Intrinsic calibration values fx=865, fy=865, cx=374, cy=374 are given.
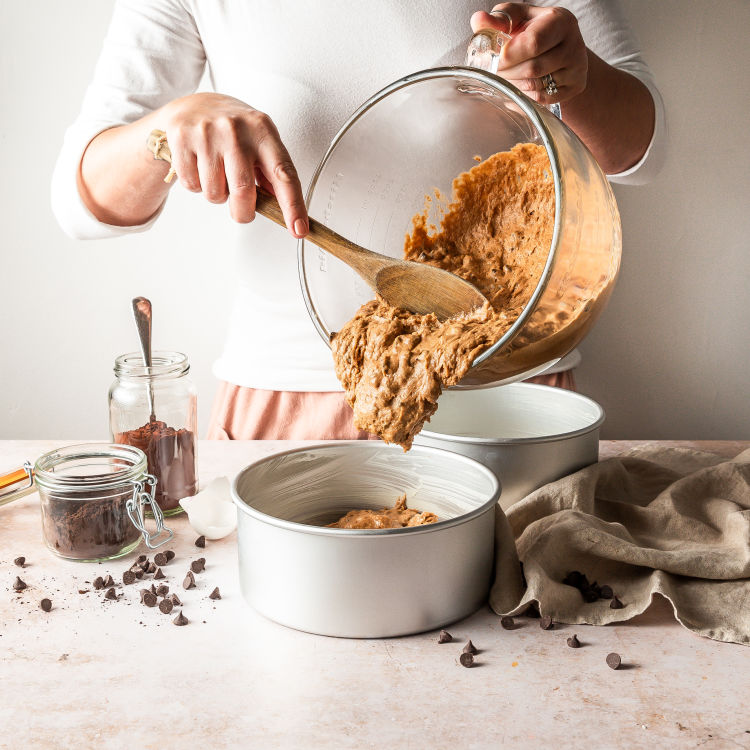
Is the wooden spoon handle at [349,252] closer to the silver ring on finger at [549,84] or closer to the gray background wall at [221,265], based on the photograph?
the silver ring on finger at [549,84]

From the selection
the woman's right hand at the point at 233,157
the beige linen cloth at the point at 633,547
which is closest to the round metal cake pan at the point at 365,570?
the beige linen cloth at the point at 633,547

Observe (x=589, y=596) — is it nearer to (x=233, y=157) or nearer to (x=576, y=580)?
(x=576, y=580)

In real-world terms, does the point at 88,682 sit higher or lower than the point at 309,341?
lower

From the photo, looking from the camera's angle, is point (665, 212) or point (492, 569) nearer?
point (492, 569)

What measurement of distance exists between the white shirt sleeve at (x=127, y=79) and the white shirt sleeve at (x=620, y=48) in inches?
21.5

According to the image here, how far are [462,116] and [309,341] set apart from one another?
54cm

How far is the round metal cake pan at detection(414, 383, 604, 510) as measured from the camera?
3.27 ft

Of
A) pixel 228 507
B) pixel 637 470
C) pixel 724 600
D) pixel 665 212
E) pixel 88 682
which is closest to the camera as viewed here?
pixel 88 682

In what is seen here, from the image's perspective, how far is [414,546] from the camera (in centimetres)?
76

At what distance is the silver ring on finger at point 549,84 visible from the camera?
970mm

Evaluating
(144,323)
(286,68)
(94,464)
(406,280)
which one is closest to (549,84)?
(406,280)

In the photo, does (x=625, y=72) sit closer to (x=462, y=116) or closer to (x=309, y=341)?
(x=462, y=116)

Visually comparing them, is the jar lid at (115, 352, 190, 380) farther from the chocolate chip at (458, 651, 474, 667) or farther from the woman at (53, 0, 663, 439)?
the chocolate chip at (458, 651, 474, 667)

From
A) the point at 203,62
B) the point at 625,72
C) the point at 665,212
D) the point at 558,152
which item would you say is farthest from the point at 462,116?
the point at 665,212
